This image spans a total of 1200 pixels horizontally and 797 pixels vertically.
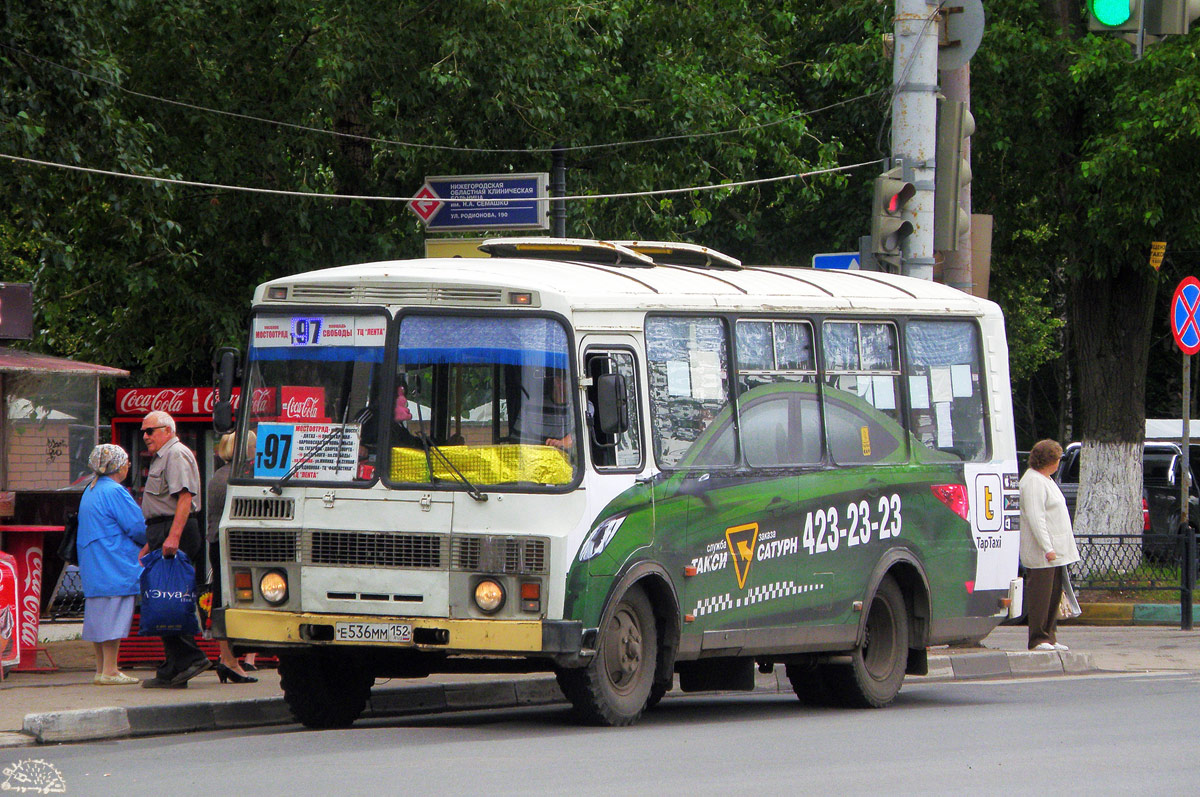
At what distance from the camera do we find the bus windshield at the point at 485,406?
9688 mm

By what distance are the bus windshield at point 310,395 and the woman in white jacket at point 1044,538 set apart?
22.2 feet

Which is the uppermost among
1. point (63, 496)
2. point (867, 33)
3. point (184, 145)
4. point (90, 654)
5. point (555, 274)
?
point (867, 33)

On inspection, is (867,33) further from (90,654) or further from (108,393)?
(108,393)

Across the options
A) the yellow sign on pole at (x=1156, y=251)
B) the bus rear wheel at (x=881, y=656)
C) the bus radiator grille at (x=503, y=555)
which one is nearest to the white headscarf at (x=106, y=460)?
the bus radiator grille at (x=503, y=555)

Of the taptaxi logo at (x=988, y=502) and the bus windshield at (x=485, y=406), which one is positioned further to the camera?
the taptaxi logo at (x=988, y=502)

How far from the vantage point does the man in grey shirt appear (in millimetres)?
11758

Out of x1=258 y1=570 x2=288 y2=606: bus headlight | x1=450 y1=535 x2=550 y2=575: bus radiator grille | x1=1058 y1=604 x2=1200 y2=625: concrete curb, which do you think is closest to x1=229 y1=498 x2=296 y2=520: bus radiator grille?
x1=258 y1=570 x2=288 y2=606: bus headlight

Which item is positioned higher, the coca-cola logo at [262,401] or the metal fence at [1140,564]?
the coca-cola logo at [262,401]

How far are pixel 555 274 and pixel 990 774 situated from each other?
146 inches

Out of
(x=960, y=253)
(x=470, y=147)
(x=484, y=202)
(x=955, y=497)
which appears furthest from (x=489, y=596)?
(x=470, y=147)

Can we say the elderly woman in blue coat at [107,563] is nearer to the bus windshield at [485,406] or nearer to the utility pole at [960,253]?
the bus windshield at [485,406]

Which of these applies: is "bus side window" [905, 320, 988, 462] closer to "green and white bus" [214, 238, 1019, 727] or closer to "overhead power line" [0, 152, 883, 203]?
"green and white bus" [214, 238, 1019, 727]

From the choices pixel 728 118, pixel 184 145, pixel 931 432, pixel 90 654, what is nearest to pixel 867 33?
pixel 728 118

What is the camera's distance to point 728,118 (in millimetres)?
20828
